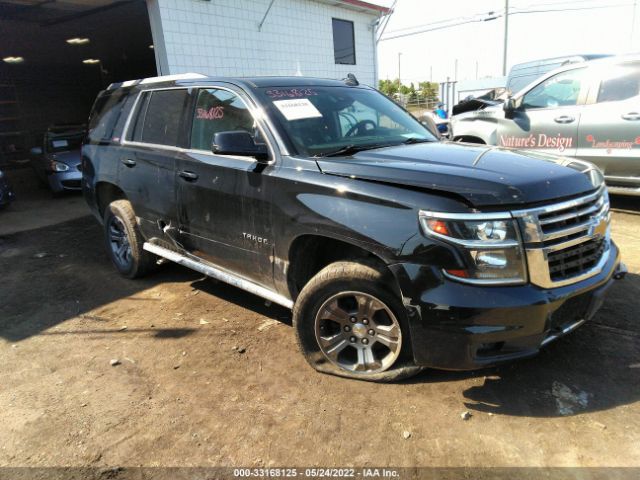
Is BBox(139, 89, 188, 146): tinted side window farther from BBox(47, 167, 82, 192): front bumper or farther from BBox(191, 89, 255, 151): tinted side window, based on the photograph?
BBox(47, 167, 82, 192): front bumper

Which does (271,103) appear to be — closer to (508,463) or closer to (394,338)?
(394,338)

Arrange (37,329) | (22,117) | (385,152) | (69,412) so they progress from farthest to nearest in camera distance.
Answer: (22,117), (37,329), (385,152), (69,412)

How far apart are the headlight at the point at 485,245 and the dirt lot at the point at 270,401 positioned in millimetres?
852

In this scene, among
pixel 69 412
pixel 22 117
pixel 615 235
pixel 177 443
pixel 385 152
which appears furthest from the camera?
pixel 22 117

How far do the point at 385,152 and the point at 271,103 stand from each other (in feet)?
2.98

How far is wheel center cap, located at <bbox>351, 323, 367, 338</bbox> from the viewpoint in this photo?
114 inches

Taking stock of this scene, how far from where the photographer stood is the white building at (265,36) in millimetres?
9906

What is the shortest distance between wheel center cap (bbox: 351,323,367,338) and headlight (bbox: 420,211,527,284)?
27.2 inches

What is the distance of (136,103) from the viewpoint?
15.4 feet

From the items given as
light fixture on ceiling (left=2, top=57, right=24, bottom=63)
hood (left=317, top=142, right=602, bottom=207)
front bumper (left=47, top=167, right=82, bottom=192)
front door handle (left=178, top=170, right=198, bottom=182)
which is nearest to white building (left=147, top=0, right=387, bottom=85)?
front bumper (left=47, top=167, right=82, bottom=192)

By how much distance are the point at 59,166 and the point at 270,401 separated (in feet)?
31.0

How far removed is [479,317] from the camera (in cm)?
244

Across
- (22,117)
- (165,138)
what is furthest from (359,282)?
(22,117)

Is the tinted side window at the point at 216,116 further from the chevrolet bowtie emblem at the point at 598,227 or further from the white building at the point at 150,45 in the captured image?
the white building at the point at 150,45
